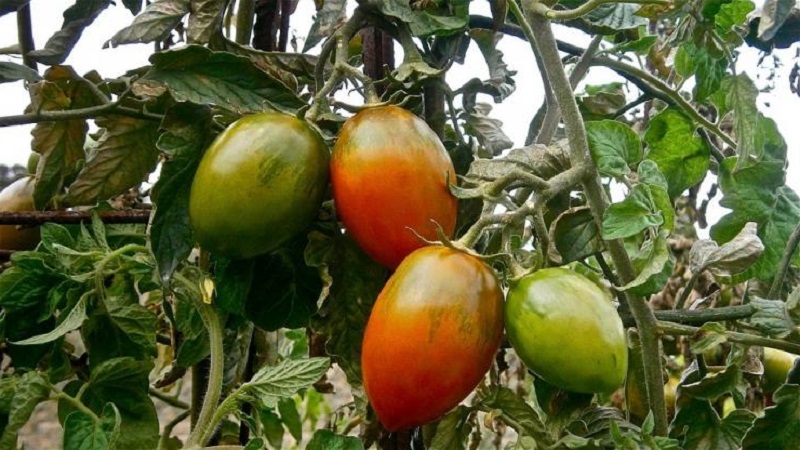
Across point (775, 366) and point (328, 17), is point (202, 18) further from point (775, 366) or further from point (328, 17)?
point (775, 366)

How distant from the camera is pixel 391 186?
598 mm

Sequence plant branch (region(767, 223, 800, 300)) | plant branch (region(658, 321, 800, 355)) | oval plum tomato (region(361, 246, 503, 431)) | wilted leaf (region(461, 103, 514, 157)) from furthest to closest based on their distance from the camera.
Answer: wilted leaf (region(461, 103, 514, 157)), plant branch (region(767, 223, 800, 300)), plant branch (region(658, 321, 800, 355)), oval plum tomato (region(361, 246, 503, 431))

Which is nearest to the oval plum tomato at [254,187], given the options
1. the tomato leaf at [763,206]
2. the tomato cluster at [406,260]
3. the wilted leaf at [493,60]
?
the tomato cluster at [406,260]

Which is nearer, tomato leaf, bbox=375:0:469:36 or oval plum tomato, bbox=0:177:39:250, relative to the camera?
tomato leaf, bbox=375:0:469:36

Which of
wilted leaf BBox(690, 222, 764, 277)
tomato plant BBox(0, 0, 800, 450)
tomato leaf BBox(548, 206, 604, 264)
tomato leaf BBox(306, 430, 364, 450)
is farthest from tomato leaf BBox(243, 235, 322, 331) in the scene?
wilted leaf BBox(690, 222, 764, 277)

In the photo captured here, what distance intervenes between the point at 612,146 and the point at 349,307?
25cm

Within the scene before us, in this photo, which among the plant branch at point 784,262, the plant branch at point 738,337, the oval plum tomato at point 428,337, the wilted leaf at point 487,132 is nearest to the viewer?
the oval plum tomato at point 428,337

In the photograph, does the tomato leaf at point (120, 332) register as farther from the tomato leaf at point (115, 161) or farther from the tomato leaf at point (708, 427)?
the tomato leaf at point (708, 427)

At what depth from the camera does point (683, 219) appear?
1.62 meters

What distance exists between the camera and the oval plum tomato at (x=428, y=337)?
1.82ft

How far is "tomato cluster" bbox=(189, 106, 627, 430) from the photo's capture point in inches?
Answer: 22.0

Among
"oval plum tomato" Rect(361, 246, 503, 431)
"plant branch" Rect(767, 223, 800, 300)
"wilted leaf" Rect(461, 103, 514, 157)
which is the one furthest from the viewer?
"wilted leaf" Rect(461, 103, 514, 157)

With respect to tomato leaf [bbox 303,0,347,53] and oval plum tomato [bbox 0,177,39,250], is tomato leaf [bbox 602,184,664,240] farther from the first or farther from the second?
oval plum tomato [bbox 0,177,39,250]

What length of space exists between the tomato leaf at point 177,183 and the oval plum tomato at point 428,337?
0.19 meters
